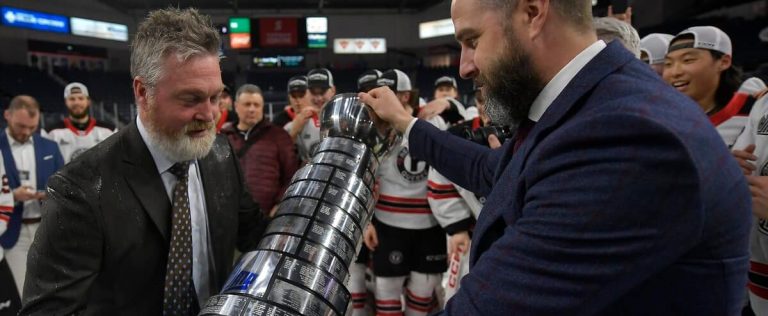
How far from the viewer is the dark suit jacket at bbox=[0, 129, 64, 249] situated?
132 inches

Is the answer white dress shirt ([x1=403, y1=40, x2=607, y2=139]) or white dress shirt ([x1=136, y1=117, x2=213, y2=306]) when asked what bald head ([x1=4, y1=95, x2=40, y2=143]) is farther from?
white dress shirt ([x1=403, y1=40, x2=607, y2=139])

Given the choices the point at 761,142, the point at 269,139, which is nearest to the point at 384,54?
the point at 269,139

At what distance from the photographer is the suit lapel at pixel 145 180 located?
3.90 ft

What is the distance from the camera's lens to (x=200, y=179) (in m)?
1.40

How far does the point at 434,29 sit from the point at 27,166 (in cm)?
1647

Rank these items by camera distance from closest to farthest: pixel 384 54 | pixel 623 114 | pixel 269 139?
pixel 623 114
pixel 269 139
pixel 384 54

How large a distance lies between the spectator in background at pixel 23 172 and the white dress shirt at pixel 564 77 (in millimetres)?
3740

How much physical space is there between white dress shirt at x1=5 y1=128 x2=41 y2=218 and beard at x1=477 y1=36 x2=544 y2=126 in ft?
12.8

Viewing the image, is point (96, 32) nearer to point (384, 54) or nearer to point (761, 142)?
point (384, 54)

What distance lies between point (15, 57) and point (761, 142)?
63.5 feet

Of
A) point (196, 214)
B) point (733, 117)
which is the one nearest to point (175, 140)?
point (196, 214)

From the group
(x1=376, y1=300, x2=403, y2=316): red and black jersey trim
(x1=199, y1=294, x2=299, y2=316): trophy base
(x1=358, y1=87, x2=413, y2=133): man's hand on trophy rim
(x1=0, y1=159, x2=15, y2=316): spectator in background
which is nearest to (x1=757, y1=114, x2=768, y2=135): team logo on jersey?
(x1=358, y1=87, x2=413, y2=133): man's hand on trophy rim

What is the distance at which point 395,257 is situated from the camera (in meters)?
3.03

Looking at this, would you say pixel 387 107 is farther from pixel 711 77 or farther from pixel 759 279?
pixel 711 77
